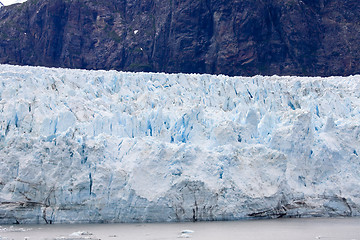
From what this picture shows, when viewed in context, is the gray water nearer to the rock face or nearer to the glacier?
the glacier

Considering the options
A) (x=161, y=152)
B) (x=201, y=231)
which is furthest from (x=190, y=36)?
(x=201, y=231)

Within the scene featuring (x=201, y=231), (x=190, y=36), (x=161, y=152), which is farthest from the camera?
(x=190, y=36)

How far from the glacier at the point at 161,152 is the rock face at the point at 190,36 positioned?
479 inches

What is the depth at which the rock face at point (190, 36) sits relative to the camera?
28.1m

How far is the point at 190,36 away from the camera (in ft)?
95.2

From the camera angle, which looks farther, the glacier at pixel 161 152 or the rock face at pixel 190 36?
the rock face at pixel 190 36

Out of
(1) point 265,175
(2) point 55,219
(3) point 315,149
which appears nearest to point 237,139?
(1) point 265,175

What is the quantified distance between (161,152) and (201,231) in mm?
2547

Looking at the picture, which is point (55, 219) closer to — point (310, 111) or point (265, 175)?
point (265, 175)

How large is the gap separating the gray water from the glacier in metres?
0.51

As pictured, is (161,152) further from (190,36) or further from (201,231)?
(190,36)

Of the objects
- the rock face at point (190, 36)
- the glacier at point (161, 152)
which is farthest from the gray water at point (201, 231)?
the rock face at point (190, 36)

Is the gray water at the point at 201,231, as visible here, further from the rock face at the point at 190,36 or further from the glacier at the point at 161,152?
the rock face at the point at 190,36

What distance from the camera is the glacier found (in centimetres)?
1249
